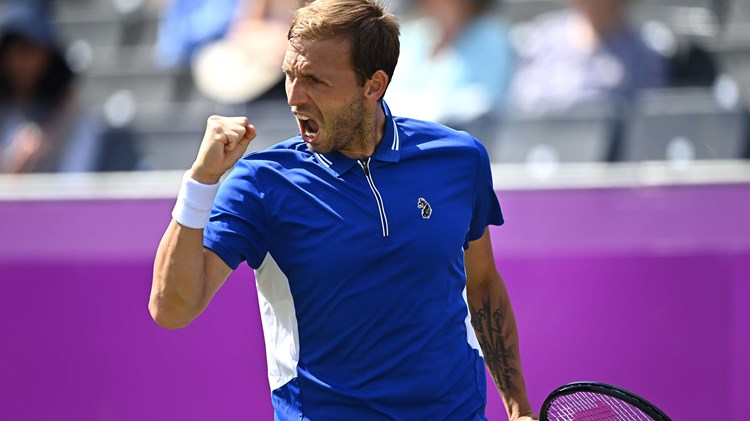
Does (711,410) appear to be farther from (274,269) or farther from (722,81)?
→ (274,269)

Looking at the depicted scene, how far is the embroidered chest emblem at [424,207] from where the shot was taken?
2557 mm

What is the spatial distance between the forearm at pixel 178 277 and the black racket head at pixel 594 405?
2.72 ft

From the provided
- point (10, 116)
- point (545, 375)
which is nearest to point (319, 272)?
point (545, 375)

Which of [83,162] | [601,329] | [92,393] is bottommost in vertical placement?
[92,393]

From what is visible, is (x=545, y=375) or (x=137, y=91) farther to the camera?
A: (x=137, y=91)

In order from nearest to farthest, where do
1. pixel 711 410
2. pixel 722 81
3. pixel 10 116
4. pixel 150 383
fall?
pixel 711 410
pixel 150 383
pixel 722 81
pixel 10 116

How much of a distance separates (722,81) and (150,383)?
2.97 metres

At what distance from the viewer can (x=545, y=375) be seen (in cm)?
437

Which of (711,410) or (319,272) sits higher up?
(319,272)

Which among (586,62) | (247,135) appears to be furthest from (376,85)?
(586,62)

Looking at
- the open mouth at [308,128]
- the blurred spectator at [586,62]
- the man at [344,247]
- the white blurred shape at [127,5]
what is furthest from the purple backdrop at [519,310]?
the white blurred shape at [127,5]

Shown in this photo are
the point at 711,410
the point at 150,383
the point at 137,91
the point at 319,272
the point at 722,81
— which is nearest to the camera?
the point at 319,272

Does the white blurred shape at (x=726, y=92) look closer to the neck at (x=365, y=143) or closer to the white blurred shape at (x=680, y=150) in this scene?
the white blurred shape at (x=680, y=150)

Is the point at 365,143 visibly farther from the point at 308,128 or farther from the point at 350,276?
the point at 350,276
